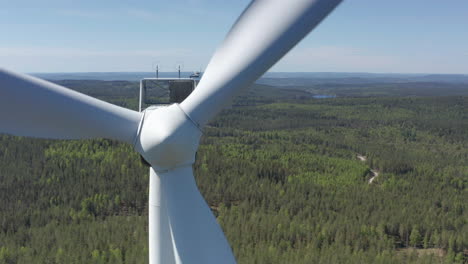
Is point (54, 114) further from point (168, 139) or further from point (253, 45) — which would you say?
point (253, 45)

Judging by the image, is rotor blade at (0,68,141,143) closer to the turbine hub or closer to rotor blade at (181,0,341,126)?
the turbine hub

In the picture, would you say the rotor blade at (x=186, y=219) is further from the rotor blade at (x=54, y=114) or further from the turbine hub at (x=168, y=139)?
the rotor blade at (x=54, y=114)

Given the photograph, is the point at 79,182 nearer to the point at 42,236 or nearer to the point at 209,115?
the point at 42,236

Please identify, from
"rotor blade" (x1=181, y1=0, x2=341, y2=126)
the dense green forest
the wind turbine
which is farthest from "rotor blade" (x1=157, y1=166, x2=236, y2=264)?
the dense green forest

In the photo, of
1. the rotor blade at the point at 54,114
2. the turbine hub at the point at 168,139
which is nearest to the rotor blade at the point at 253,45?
the turbine hub at the point at 168,139

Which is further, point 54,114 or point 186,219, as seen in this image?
point 186,219

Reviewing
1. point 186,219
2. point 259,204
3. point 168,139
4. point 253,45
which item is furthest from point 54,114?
point 259,204

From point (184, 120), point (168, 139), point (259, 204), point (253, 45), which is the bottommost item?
point (259, 204)
